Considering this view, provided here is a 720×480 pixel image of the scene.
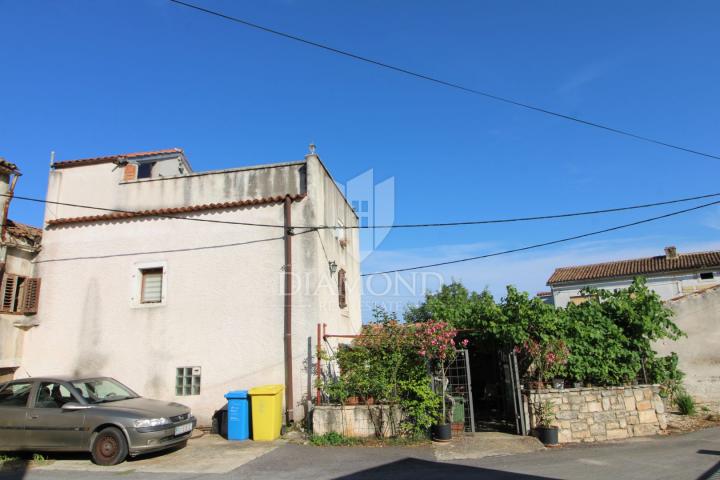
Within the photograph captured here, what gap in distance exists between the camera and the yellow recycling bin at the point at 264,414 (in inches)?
356

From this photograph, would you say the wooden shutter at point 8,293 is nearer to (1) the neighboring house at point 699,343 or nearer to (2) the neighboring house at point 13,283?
(2) the neighboring house at point 13,283

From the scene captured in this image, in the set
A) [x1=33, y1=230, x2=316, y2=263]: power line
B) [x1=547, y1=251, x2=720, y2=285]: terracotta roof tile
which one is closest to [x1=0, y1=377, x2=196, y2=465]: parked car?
[x1=33, y1=230, x2=316, y2=263]: power line

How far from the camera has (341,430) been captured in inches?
349

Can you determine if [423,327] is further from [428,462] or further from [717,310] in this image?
[717,310]

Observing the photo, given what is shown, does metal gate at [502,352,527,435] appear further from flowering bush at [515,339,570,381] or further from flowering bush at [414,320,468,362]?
flowering bush at [414,320,468,362]

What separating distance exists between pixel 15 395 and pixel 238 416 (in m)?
4.02

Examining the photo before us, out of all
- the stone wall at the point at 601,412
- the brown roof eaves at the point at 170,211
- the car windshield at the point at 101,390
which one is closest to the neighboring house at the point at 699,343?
the stone wall at the point at 601,412

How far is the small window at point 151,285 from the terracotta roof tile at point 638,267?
104 feet

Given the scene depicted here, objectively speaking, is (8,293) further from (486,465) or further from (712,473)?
Answer: (712,473)

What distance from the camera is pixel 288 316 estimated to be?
33.8 feet

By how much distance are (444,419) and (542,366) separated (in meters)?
2.26

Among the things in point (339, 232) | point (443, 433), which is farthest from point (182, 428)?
point (339, 232)

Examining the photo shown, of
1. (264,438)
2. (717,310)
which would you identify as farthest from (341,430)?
(717,310)

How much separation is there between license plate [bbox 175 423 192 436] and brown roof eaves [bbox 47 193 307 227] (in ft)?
17.2
